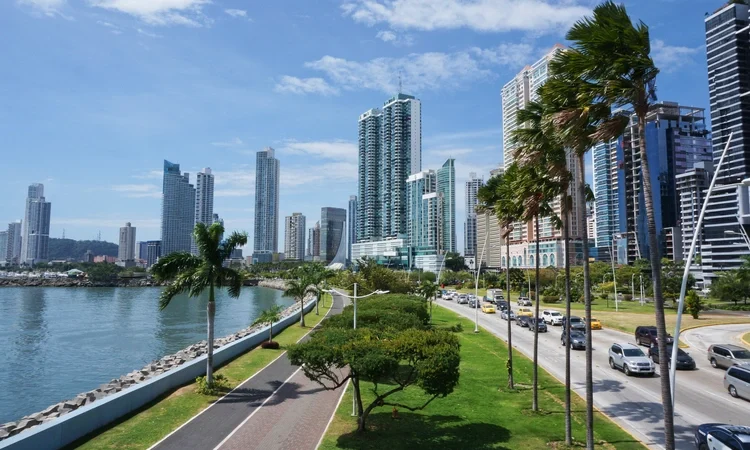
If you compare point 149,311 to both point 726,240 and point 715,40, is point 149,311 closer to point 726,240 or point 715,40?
point 726,240

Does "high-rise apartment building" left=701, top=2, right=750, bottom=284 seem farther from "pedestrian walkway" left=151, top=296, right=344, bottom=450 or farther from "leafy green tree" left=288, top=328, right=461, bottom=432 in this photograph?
"leafy green tree" left=288, top=328, right=461, bottom=432

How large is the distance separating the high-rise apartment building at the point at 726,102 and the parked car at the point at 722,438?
145 meters

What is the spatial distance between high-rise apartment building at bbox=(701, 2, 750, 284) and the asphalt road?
124088 mm

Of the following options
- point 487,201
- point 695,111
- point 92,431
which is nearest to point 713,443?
point 487,201

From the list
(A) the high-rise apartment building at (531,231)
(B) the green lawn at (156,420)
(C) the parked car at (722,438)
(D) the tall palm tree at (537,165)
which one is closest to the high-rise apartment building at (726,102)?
(A) the high-rise apartment building at (531,231)

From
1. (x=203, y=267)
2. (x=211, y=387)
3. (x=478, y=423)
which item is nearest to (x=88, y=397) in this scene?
(x=211, y=387)

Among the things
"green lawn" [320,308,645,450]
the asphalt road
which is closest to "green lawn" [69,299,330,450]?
"green lawn" [320,308,645,450]

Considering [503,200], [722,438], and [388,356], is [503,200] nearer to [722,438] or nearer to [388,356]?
[388,356]

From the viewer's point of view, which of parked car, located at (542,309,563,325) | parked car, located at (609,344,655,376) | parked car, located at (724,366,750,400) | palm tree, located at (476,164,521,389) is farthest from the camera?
parked car, located at (542,309,563,325)

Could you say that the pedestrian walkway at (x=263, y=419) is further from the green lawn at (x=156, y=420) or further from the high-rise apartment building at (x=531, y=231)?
the high-rise apartment building at (x=531, y=231)

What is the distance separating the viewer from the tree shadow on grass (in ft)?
51.4

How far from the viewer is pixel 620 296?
87.4 m

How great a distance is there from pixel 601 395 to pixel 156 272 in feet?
72.2

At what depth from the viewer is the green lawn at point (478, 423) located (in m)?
15.8
